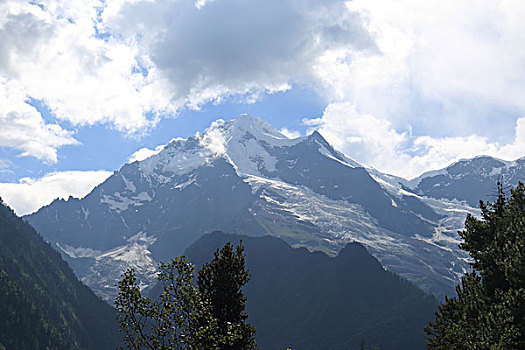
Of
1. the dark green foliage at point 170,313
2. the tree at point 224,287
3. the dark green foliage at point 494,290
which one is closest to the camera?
the dark green foliage at point 170,313

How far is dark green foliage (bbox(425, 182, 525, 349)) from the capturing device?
3033cm

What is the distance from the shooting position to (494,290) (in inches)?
1506

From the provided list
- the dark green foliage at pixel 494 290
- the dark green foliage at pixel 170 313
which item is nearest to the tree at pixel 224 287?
the dark green foliage at pixel 170 313

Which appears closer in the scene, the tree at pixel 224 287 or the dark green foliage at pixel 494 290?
the dark green foliage at pixel 494 290

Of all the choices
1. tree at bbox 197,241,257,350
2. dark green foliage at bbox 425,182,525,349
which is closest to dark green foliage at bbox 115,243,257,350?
tree at bbox 197,241,257,350

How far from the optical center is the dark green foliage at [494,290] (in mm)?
30328

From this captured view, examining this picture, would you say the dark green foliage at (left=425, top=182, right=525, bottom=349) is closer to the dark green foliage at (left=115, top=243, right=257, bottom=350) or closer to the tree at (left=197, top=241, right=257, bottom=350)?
the tree at (left=197, top=241, right=257, bottom=350)

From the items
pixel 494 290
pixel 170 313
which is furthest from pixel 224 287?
pixel 494 290

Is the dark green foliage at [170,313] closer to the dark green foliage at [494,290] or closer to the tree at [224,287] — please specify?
the tree at [224,287]

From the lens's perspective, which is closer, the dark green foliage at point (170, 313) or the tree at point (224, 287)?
the dark green foliage at point (170, 313)

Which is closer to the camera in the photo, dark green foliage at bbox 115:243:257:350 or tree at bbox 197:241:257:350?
dark green foliage at bbox 115:243:257:350

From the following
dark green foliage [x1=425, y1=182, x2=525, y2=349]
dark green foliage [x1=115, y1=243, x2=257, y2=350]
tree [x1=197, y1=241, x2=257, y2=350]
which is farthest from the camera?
tree [x1=197, y1=241, x2=257, y2=350]

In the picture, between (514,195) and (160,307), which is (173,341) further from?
(514,195)

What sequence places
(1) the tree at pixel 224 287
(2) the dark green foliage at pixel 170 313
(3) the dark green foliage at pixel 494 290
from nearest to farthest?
(2) the dark green foliage at pixel 170 313, (3) the dark green foliage at pixel 494 290, (1) the tree at pixel 224 287
